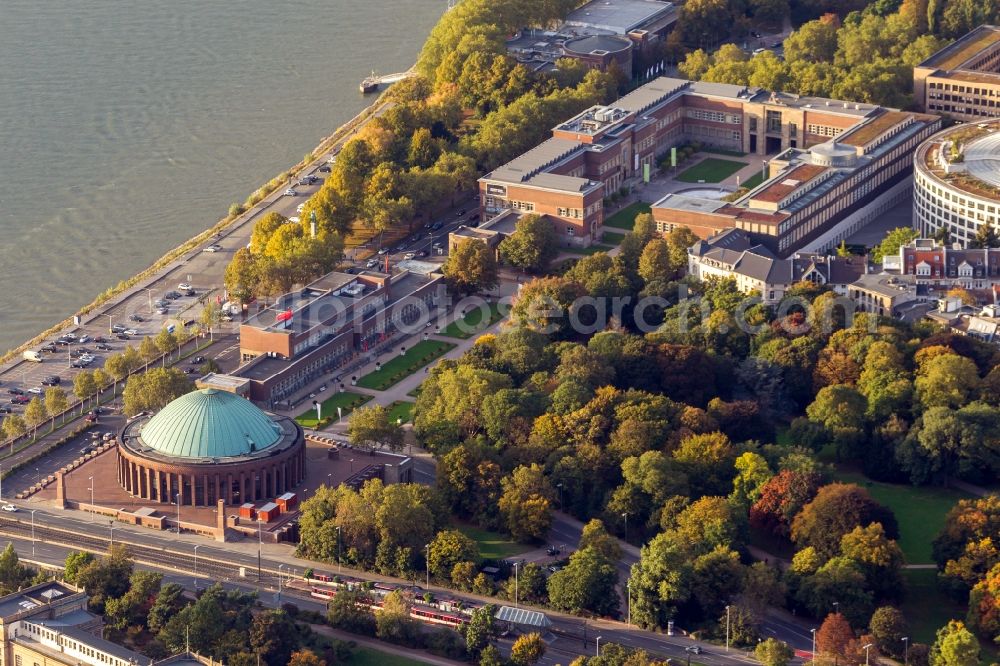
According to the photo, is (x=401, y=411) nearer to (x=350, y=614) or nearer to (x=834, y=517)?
(x=350, y=614)

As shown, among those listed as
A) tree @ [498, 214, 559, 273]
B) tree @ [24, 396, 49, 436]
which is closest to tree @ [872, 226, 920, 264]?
tree @ [498, 214, 559, 273]

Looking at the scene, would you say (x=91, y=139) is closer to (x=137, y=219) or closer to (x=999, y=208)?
(x=137, y=219)

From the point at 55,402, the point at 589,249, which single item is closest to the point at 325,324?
the point at 55,402

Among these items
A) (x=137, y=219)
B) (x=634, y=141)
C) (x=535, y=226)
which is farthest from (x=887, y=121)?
(x=137, y=219)

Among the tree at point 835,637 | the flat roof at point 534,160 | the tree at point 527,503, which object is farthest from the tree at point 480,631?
the flat roof at point 534,160

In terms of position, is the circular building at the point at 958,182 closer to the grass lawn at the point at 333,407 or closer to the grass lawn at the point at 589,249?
the grass lawn at the point at 589,249

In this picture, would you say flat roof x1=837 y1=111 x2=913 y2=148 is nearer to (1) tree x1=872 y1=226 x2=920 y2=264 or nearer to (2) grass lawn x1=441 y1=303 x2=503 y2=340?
(1) tree x1=872 y1=226 x2=920 y2=264
